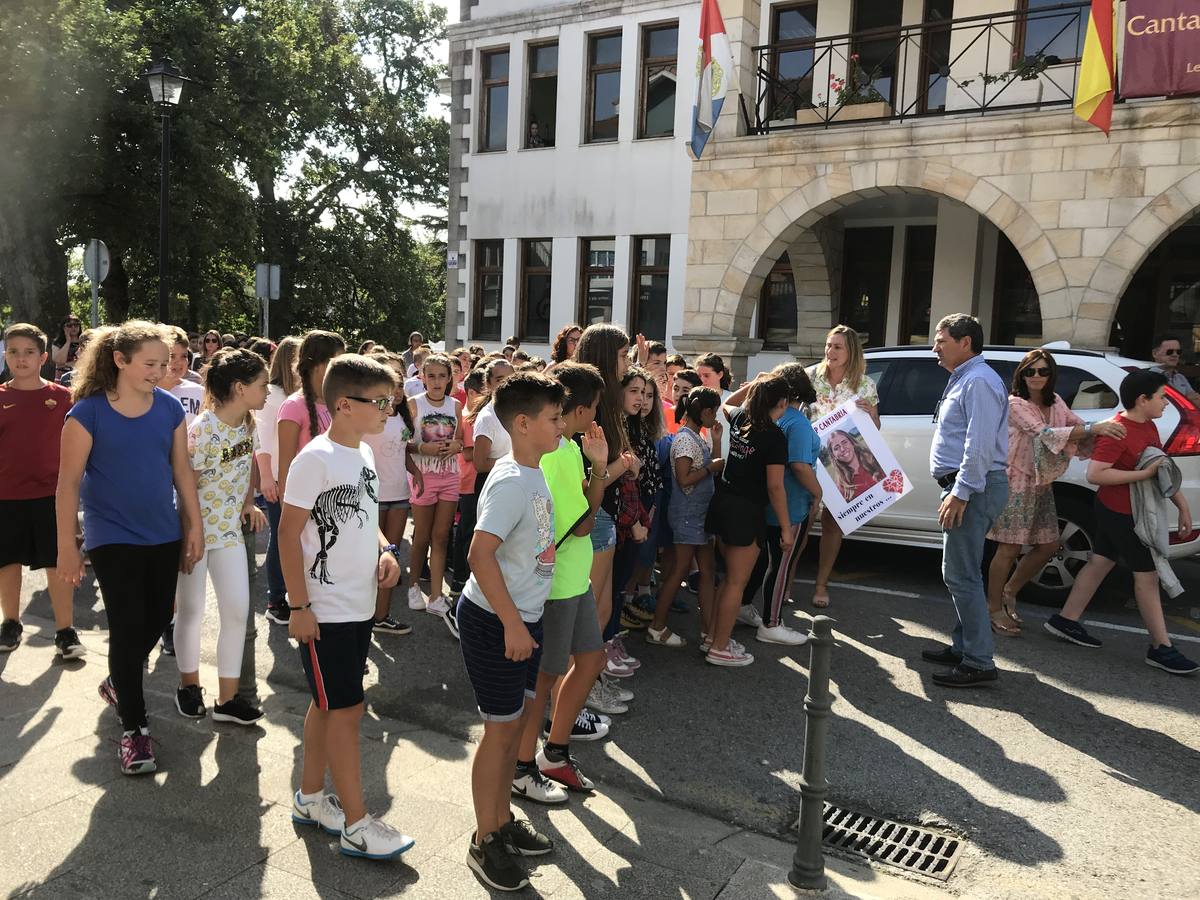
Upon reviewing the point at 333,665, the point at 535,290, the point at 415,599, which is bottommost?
the point at 415,599

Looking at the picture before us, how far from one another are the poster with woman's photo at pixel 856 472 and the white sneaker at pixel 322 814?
13.3 ft

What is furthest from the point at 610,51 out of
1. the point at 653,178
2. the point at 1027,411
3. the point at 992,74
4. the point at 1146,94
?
the point at 1027,411

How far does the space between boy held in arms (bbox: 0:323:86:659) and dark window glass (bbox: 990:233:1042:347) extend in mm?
13884

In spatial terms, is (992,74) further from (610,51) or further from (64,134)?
(64,134)

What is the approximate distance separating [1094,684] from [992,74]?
11.5m

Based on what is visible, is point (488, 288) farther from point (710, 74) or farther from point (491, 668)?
point (491, 668)

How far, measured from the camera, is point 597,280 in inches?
728

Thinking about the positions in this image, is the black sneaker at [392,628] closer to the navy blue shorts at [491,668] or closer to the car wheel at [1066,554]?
the navy blue shorts at [491,668]

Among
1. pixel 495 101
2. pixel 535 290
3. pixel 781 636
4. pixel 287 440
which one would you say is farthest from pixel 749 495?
pixel 495 101

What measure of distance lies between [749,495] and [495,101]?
15940 mm

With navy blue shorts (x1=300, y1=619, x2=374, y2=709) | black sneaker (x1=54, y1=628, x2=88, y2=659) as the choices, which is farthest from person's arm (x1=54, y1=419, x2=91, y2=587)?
black sneaker (x1=54, y1=628, x2=88, y2=659)

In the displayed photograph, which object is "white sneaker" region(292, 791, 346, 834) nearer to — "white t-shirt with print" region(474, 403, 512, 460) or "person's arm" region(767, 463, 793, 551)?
"white t-shirt with print" region(474, 403, 512, 460)

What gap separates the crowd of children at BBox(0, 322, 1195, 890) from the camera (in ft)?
11.0

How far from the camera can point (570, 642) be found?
3.87m
